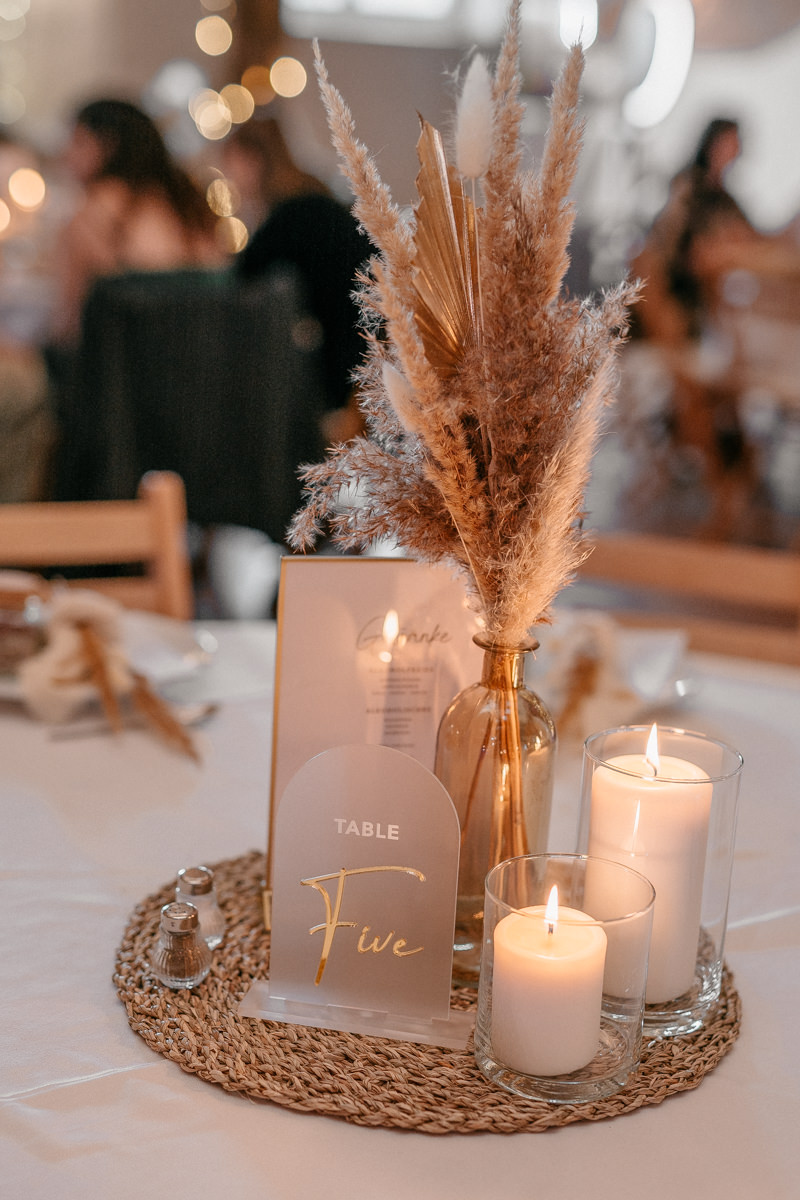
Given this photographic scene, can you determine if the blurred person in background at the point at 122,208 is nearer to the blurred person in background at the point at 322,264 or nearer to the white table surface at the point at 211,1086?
the blurred person in background at the point at 322,264

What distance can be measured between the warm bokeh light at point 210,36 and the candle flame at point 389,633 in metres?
5.90

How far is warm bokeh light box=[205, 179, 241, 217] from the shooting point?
5527mm

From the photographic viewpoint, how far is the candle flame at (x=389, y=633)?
2.41ft

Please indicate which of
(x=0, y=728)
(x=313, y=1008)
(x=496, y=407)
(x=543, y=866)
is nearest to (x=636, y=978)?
(x=543, y=866)

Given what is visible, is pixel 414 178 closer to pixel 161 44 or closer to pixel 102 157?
pixel 102 157

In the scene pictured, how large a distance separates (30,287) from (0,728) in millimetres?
3639

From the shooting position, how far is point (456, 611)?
2.43 ft

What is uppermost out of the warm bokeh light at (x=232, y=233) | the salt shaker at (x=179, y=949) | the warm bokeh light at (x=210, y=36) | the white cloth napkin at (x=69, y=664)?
the warm bokeh light at (x=210, y=36)

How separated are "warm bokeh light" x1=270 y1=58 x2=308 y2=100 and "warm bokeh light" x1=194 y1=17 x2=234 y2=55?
0.29m

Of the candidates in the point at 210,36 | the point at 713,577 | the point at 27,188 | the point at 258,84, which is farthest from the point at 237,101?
the point at 713,577

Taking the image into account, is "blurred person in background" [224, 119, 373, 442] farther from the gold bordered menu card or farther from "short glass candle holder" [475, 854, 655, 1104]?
"short glass candle holder" [475, 854, 655, 1104]

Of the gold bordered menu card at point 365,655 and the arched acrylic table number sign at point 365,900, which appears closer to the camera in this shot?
the arched acrylic table number sign at point 365,900

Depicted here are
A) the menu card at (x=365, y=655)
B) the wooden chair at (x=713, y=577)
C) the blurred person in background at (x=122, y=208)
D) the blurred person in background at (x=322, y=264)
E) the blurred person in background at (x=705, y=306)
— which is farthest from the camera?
the blurred person in background at (x=705, y=306)

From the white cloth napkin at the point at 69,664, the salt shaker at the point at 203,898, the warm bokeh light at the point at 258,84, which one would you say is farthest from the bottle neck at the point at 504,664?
the warm bokeh light at the point at 258,84
